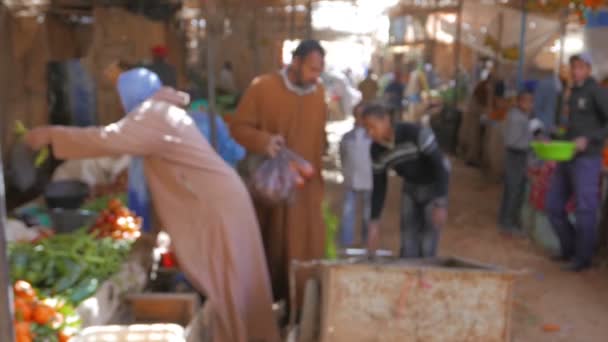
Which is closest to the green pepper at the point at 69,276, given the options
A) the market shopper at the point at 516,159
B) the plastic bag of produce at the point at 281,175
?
the plastic bag of produce at the point at 281,175

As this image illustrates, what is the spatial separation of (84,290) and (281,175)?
135 cm

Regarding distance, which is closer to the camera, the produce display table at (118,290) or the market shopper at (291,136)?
the produce display table at (118,290)

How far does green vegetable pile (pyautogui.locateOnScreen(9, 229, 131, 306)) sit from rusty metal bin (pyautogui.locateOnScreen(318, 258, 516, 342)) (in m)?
1.23

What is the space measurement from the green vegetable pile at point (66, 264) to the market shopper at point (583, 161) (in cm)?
391

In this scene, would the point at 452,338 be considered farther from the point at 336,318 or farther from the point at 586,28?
the point at 586,28

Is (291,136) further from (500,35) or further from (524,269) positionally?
(500,35)

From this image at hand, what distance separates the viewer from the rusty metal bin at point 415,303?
117 inches

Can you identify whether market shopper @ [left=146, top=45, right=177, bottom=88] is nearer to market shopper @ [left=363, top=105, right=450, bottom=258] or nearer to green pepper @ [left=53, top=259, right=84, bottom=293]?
market shopper @ [left=363, top=105, right=450, bottom=258]

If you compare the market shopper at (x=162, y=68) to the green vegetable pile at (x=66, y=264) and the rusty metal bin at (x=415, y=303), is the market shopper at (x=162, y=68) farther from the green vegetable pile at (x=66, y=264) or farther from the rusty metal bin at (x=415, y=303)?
the rusty metal bin at (x=415, y=303)

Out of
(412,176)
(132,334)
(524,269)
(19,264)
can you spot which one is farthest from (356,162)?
(132,334)

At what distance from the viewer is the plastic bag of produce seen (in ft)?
12.3

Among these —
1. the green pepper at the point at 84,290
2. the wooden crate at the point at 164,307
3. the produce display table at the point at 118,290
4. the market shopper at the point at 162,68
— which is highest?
the market shopper at the point at 162,68

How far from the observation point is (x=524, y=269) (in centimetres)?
376

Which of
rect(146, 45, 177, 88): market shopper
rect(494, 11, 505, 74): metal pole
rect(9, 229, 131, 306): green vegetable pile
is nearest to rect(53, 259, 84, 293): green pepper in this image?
rect(9, 229, 131, 306): green vegetable pile
